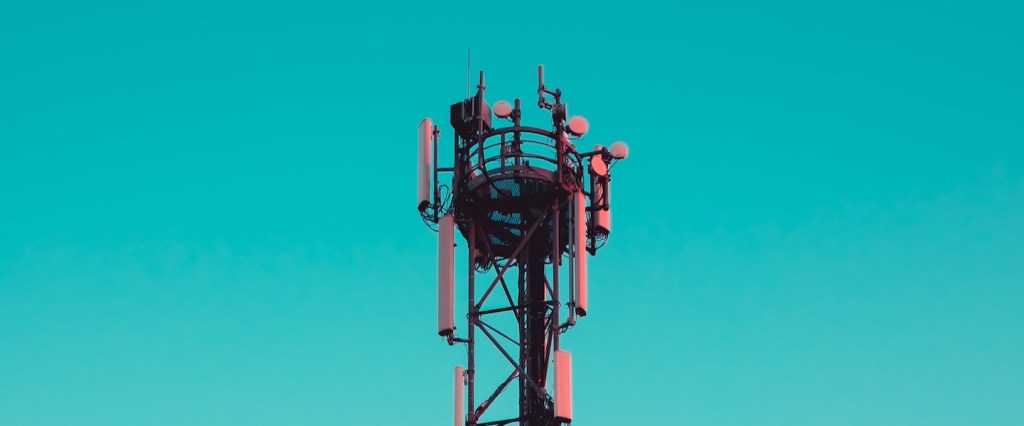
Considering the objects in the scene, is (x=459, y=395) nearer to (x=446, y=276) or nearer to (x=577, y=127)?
(x=446, y=276)

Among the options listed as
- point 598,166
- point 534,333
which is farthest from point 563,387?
point 598,166

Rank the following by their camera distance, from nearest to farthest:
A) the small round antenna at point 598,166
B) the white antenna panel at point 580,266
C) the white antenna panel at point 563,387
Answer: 1. the white antenna panel at point 563,387
2. the white antenna panel at point 580,266
3. the small round antenna at point 598,166

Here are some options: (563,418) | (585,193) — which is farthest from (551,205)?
(563,418)

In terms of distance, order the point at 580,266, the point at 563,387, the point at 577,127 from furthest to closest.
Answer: the point at 577,127 < the point at 580,266 < the point at 563,387

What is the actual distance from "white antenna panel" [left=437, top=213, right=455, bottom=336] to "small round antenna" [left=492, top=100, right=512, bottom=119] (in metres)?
3.85

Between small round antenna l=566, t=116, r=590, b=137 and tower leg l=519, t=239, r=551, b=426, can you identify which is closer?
tower leg l=519, t=239, r=551, b=426

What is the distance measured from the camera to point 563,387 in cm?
9025

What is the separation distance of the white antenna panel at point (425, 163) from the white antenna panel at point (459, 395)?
20.5 ft

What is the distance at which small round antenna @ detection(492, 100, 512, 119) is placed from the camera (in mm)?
93812

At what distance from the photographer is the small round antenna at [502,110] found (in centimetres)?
9381

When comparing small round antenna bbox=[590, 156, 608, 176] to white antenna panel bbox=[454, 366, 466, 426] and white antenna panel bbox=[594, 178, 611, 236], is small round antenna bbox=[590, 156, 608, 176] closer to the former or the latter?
white antenna panel bbox=[594, 178, 611, 236]

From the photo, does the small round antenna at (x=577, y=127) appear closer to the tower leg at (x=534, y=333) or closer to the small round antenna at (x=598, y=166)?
the small round antenna at (x=598, y=166)

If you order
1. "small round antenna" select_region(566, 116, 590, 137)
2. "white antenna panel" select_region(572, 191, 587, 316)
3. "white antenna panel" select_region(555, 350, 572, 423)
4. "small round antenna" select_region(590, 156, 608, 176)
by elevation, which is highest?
"small round antenna" select_region(566, 116, 590, 137)

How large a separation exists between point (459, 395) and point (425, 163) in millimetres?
8463
